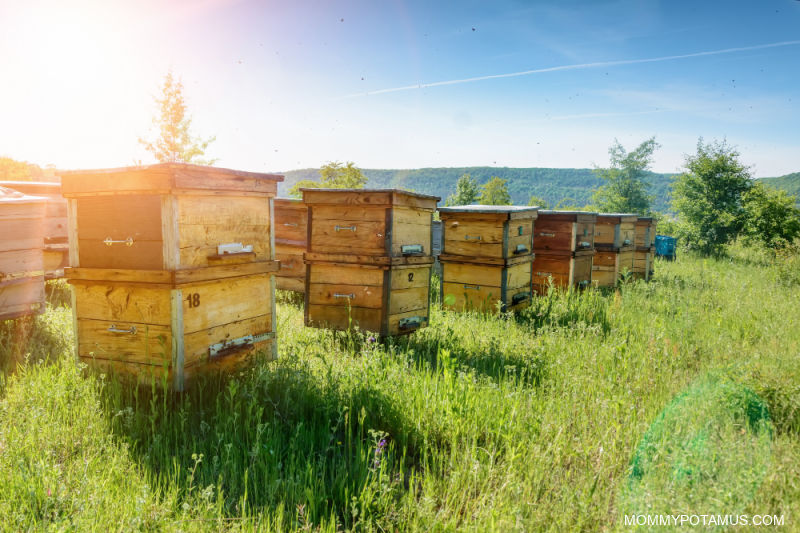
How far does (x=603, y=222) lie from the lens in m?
10.1

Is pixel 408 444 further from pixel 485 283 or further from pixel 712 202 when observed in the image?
pixel 712 202

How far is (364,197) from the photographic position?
5188 mm

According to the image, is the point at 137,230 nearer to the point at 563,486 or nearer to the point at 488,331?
the point at 563,486

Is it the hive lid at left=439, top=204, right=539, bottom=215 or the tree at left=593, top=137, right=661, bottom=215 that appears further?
the tree at left=593, top=137, right=661, bottom=215

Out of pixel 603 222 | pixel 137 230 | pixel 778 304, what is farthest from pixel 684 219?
pixel 137 230

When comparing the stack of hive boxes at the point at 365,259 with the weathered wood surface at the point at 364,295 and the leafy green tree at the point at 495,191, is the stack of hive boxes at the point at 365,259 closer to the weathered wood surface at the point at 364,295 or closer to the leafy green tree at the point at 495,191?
the weathered wood surface at the point at 364,295

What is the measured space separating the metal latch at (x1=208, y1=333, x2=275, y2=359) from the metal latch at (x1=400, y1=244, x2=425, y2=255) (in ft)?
5.69

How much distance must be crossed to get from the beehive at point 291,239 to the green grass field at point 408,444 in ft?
11.6

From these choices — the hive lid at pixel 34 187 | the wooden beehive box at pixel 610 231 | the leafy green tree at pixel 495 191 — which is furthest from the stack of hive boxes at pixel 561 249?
the leafy green tree at pixel 495 191

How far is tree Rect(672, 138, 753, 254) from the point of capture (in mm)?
22578

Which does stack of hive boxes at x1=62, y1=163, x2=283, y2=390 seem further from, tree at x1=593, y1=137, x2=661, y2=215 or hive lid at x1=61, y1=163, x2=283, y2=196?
tree at x1=593, y1=137, x2=661, y2=215

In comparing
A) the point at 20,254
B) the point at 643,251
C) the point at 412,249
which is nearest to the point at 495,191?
the point at 643,251

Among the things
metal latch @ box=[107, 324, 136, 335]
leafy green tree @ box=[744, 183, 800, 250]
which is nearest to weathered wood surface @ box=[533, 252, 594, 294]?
metal latch @ box=[107, 324, 136, 335]

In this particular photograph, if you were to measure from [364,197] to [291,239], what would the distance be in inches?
145
